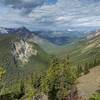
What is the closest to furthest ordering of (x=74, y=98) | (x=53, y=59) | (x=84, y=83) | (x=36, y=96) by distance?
(x=74, y=98) < (x=53, y=59) < (x=36, y=96) < (x=84, y=83)

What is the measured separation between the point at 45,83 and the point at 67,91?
14785 millimetres

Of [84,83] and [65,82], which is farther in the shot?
[84,83]

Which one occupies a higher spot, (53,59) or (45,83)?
(53,59)

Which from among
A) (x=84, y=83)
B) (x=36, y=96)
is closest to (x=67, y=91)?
(x=36, y=96)

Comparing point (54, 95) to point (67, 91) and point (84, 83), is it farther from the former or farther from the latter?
point (84, 83)

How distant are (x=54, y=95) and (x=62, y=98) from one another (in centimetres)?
618

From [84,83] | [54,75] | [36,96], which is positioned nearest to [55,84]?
[54,75]

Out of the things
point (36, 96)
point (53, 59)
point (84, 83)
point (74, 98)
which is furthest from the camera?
point (84, 83)

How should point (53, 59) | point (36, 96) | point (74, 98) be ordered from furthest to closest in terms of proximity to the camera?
point (36, 96), point (53, 59), point (74, 98)

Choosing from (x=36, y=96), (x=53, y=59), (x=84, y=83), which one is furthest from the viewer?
(x=84, y=83)

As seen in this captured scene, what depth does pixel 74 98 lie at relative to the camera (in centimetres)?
10994

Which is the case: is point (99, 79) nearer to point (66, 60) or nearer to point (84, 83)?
point (84, 83)

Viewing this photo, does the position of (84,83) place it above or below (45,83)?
below

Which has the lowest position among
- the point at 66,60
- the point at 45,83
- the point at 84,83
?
the point at 84,83
